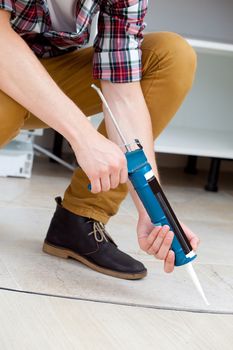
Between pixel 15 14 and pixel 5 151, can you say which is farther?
pixel 5 151

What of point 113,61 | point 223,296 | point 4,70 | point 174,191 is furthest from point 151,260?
point 174,191

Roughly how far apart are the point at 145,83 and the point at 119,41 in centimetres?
14

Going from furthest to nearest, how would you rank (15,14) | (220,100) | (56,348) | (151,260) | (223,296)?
(220,100) < (151,260) < (223,296) < (15,14) < (56,348)

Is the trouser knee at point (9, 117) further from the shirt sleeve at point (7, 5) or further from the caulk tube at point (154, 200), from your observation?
the caulk tube at point (154, 200)

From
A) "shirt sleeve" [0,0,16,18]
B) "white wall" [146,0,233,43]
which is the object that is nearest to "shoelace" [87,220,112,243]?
"shirt sleeve" [0,0,16,18]

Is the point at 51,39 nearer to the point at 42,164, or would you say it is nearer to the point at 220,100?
the point at 42,164

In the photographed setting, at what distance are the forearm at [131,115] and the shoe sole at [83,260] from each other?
182 millimetres

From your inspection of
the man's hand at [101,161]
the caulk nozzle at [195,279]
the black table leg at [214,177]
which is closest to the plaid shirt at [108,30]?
the man's hand at [101,161]

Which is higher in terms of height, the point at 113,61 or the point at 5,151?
the point at 113,61

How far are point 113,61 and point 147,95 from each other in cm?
14

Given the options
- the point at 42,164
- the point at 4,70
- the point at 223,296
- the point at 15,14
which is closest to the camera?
the point at 4,70

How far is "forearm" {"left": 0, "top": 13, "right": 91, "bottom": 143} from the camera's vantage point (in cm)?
115

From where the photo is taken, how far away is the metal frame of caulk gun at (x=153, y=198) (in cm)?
116

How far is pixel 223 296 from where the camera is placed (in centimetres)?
140
